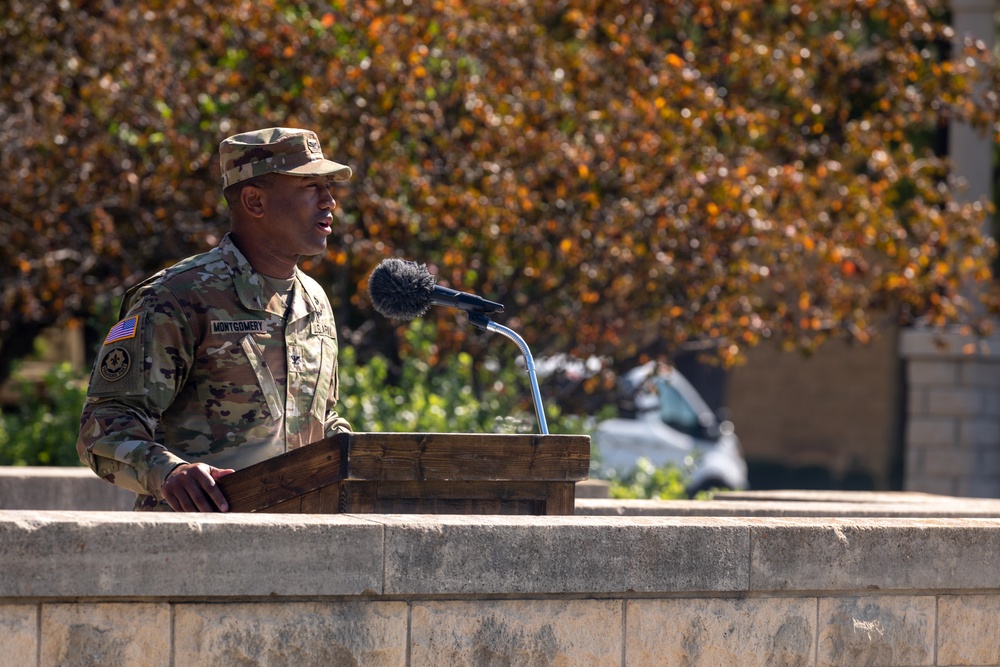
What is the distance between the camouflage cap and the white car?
9.92m

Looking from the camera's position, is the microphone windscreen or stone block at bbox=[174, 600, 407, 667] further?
the microphone windscreen

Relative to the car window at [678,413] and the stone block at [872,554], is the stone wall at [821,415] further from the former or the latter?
the stone block at [872,554]

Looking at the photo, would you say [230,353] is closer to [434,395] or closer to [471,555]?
[471,555]

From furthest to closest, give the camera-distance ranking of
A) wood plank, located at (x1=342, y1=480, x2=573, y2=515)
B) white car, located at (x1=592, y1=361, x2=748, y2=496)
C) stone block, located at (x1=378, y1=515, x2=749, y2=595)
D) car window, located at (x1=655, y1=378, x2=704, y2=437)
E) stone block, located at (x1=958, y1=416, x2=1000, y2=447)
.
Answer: stone block, located at (x1=958, y1=416, x2=1000, y2=447), car window, located at (x1=655, y1=378, x2=704, y2=437), white car, located at (x1=592, y1=361, x2=748, y2=496), wood plank, located at (x1=342, y1=480, x2=573, y2=515), stone block, located at (x1=378, y1=515, x2=749, y2=595)

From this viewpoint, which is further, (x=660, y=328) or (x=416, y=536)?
(x=660, y=328)

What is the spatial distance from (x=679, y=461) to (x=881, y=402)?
38.8 feet

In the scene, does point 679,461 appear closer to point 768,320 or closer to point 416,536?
point 768,320

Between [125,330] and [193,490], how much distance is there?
0.59 m

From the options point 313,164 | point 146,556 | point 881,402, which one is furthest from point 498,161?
point 881,402

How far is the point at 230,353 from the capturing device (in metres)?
4.19

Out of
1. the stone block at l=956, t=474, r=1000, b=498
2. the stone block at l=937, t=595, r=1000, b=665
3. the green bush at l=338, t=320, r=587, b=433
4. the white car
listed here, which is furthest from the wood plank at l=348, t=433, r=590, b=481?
the stone block at l=956, t=474, r=1000, b=498

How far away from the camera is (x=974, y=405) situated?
1650 centimetres

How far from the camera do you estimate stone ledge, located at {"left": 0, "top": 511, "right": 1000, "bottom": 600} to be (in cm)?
324

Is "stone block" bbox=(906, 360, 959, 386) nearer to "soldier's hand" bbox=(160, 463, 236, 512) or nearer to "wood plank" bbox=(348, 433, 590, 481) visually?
"wood plank" bbox=(348, 433, 590, 481)
